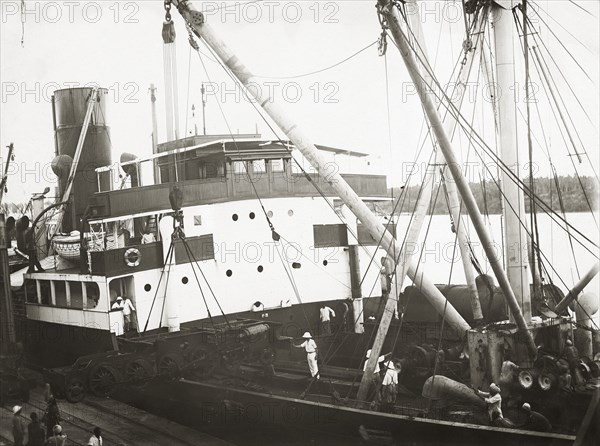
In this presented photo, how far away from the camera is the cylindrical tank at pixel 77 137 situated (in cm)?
1041

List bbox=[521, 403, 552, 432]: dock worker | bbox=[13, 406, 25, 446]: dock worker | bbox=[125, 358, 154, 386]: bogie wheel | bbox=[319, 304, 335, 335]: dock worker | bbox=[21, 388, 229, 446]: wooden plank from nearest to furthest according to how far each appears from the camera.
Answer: bbox=[521, 403, 552, 432]: dock worker, bbox=[13, 406, 25, 446]: dock worker, bbox=[21, 388, 229, 446]: wooden plank, bbox=[125, 358, 154, 386]: bogie wheel, bbox=[319, 304, 335, 335]: dock worker

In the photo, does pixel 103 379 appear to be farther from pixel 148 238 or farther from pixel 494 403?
pixel 494 403

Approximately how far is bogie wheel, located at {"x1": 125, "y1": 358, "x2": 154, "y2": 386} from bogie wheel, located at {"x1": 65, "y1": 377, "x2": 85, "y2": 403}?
0.52 meters

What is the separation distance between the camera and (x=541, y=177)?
56.9 ft

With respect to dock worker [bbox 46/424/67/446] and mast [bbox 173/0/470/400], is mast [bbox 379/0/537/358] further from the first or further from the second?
dock worker [bbox 46/424/67/446]

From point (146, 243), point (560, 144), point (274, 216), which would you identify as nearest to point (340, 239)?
point (274, 216)

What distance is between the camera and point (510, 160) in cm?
610

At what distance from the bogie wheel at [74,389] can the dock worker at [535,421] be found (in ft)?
15.9

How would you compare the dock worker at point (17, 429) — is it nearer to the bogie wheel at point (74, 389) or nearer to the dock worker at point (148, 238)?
the bogie wheel at point (74, 389)

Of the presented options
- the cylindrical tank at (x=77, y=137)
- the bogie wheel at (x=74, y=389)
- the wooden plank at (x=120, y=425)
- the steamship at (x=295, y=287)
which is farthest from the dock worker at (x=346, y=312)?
the cylindrical tank at (x=77, y=137)

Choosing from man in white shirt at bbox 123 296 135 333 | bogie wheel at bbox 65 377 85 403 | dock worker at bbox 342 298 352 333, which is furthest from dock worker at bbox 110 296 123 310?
dock worker at bbox 342 298 352 333

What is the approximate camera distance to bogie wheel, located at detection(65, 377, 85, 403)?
680cm

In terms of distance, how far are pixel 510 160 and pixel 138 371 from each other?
493cm

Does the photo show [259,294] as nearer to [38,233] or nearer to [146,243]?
[146,243]
